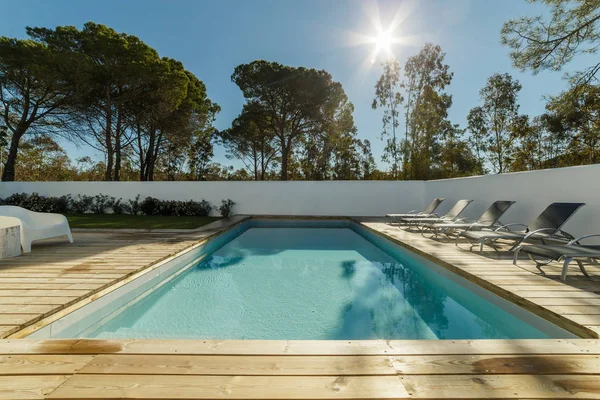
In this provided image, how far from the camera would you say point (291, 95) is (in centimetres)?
1455

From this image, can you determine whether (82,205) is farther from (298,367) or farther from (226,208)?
(298,367)

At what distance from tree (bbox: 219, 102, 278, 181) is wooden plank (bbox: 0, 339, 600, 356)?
14.5m

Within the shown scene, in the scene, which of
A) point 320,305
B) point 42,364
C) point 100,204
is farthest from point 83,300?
point 100,204

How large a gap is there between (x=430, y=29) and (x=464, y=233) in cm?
912

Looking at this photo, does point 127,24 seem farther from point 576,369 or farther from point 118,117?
point 576,369

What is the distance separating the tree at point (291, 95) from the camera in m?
14.5

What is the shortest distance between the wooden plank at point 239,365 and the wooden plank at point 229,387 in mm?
40

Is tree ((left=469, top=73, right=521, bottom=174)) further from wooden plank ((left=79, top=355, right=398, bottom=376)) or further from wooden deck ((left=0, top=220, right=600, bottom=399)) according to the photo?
wooden plank ((left=79, top=355, right=398, bottom=376))

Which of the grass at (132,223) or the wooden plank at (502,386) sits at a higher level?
the grass at (132,223)

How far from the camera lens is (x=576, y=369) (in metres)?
1.37

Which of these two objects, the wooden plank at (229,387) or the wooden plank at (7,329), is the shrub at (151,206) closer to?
the wooden plank at (7,329)

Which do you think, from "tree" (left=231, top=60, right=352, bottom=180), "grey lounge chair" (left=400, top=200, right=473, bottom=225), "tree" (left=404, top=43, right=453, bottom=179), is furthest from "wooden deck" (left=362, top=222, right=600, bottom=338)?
"tree" (left=231, top=60, right=352, bottom=180)

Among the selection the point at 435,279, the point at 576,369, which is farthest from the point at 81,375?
the point at 435,279

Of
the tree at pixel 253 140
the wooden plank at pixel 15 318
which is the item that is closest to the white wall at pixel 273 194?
the tree at pixel 253 140
